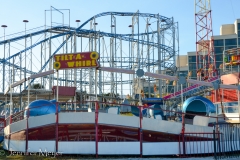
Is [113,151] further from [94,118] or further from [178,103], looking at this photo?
[178,103]

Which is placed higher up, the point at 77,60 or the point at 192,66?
the point at 192,66

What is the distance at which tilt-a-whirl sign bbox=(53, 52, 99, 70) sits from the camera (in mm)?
15234

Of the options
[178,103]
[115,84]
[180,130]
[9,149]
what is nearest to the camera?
[180,130]

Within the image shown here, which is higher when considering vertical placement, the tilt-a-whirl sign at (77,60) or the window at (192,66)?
the window at (192,66)

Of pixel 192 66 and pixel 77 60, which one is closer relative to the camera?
pixel 77 60

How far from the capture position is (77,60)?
15.3 meters

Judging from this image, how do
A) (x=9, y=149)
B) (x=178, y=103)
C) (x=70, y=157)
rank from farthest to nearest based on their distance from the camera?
(x=178, y=103)
(x=9, y=149)
(x=70, y=157)

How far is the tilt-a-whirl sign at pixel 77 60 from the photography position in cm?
1523

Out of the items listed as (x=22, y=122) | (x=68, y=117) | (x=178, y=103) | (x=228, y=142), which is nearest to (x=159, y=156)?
(x=228, y=142)

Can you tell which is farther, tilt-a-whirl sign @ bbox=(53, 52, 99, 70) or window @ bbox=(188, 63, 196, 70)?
window @ bbox=(188, 63, 196, 70)

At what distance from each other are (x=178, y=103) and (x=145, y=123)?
69.8 ft

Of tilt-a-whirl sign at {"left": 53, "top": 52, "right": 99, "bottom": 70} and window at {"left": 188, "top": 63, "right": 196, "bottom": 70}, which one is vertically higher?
window at {"left": 188, "top": 63, "right": 196, "bottom": 70}

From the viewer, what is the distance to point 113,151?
→ 13930mm

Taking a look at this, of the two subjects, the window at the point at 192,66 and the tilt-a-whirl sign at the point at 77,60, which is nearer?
the tilt-a-whirl sign at the point at 77,60
